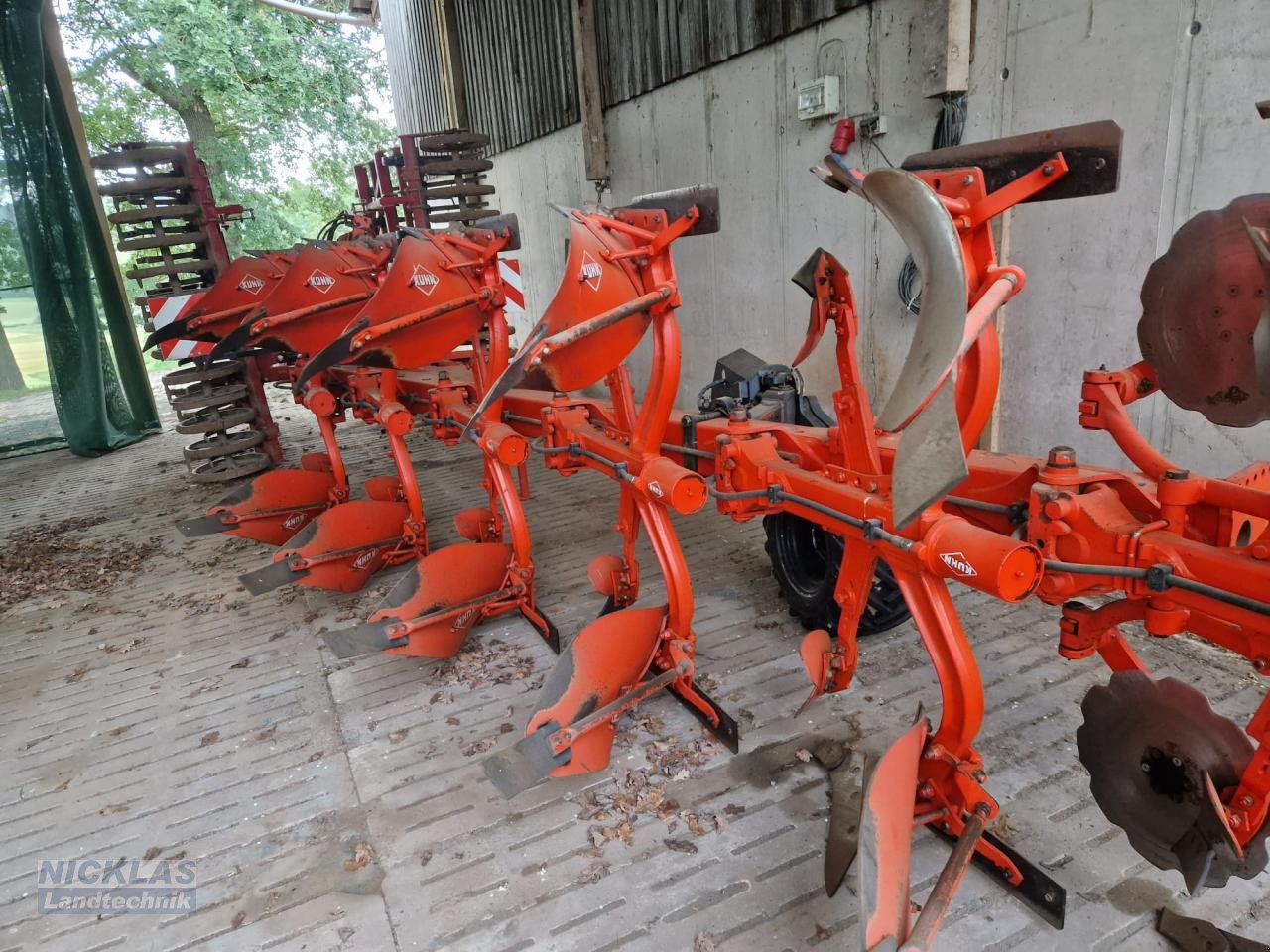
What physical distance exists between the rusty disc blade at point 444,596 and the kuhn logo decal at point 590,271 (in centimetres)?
155

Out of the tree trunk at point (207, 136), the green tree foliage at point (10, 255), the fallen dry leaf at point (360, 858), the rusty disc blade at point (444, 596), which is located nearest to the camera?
the fallen dry leaf at point (360, 858)

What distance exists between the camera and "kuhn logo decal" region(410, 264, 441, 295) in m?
3.09

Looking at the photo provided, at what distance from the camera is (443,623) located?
10.1ft

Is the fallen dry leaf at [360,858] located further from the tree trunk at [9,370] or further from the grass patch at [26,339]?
the tree trunk at [9,370]

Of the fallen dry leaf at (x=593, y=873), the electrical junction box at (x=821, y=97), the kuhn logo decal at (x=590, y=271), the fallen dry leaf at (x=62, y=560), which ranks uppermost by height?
the electrical junction box at (x=821, y=97)

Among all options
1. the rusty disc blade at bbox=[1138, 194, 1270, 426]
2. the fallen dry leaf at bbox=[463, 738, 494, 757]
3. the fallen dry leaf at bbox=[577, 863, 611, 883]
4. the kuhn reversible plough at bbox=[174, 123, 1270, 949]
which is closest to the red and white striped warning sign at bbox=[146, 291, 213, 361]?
the kuhn reversible plough at bbox=[174, 123, 1270, 949]

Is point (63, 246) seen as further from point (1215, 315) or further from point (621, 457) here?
point (1215, 315)

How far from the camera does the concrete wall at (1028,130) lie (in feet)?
9.15

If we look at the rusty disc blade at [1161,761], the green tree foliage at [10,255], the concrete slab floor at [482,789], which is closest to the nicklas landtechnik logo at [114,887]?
the concrete slab floor at [482,789]

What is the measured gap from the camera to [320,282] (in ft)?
13.1

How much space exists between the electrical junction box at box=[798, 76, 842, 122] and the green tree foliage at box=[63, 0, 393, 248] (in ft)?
38.8

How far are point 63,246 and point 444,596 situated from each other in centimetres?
643

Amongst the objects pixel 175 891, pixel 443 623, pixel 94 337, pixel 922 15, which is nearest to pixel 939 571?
pixel 443 623

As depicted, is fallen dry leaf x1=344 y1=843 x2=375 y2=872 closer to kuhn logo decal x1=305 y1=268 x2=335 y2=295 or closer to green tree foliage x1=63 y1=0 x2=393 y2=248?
kuhn logo decal x1=305 y1=268 x2=335 y2=295
